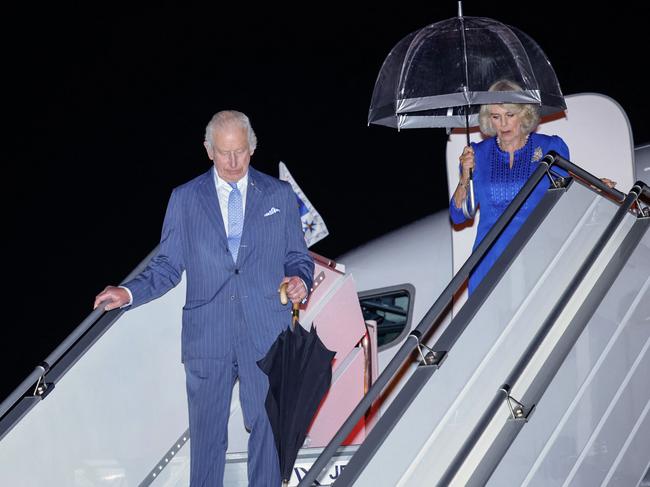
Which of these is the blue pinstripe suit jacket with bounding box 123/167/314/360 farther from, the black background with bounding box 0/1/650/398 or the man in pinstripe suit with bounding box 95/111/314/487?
the black background with bounding box 0/1/650/398

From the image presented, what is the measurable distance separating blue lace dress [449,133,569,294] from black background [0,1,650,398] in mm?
2419

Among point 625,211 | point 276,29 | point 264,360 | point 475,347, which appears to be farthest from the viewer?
point 276,29

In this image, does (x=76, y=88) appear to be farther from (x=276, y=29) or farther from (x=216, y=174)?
(x=216, y=174)

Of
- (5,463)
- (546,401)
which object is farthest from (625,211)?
(5,463)

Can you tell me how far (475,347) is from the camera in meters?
2.97

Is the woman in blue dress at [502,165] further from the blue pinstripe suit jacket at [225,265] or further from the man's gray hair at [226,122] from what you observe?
the man's gray hair at [226,122]

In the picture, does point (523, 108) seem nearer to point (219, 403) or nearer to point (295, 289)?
point (295, 289)

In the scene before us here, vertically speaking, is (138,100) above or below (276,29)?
below

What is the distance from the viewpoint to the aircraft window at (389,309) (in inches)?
236

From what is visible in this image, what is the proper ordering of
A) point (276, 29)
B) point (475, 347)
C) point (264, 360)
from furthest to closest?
point (276, 29) → point (264, 360) → point (475, 347)

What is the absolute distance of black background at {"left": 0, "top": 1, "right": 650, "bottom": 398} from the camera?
6.72 meters

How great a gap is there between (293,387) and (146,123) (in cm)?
418

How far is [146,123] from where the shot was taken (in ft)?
23.3

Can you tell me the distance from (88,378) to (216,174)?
85 cm
